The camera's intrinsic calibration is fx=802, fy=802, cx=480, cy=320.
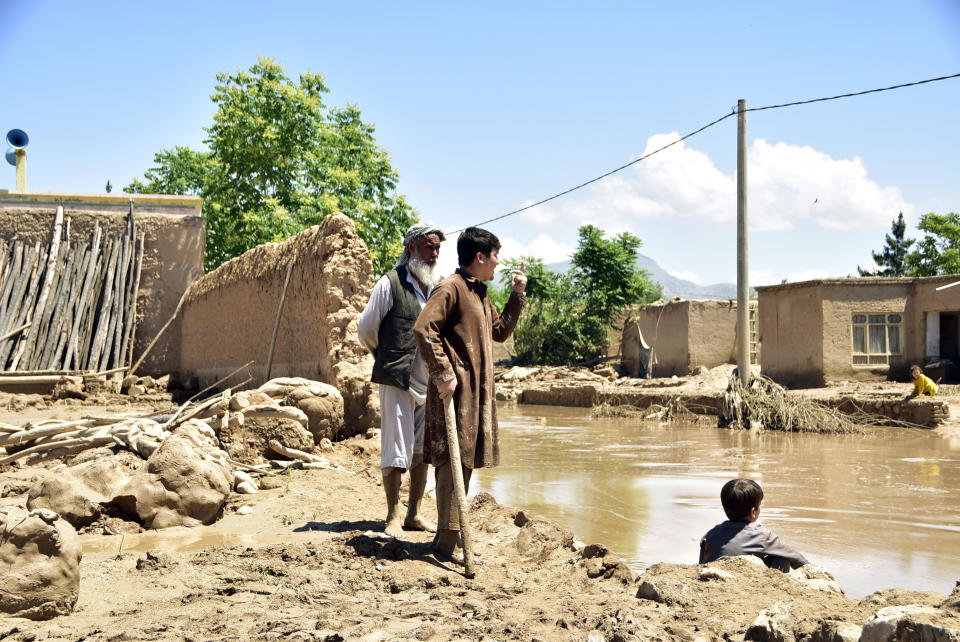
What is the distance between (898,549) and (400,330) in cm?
337

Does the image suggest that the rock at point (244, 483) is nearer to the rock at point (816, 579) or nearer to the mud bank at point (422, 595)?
Result: the mud bank at point (422, 595)

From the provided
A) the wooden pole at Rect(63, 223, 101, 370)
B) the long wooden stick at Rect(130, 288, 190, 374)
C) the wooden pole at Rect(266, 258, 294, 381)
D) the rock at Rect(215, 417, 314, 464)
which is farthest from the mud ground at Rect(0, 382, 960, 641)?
the wooden pole at Rect(63, 223, 101, 370)


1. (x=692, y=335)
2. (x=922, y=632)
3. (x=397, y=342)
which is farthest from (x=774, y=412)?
(x=922, y=632)

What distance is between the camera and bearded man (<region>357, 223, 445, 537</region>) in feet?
13.8

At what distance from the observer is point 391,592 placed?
3.30m

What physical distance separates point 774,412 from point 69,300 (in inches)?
444

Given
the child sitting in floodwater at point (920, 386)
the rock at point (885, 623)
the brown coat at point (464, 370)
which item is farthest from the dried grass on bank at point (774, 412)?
the rock at point (885, 623)

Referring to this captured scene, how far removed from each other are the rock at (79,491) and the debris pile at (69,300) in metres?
8.55

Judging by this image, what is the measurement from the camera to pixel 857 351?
16.7 m

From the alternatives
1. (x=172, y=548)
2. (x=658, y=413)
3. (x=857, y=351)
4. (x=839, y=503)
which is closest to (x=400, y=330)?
(x=172, y=548)

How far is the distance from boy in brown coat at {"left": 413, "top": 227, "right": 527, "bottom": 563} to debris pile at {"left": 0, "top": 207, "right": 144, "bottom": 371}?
402 inches

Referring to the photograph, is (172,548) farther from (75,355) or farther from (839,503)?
(75,355)

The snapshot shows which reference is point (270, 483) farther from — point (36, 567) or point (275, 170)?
point (275, 170)

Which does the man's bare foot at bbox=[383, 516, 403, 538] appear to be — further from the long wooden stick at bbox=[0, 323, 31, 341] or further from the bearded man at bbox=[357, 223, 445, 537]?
the long wooden stick at bbox=[0, 323, 31, 341]
